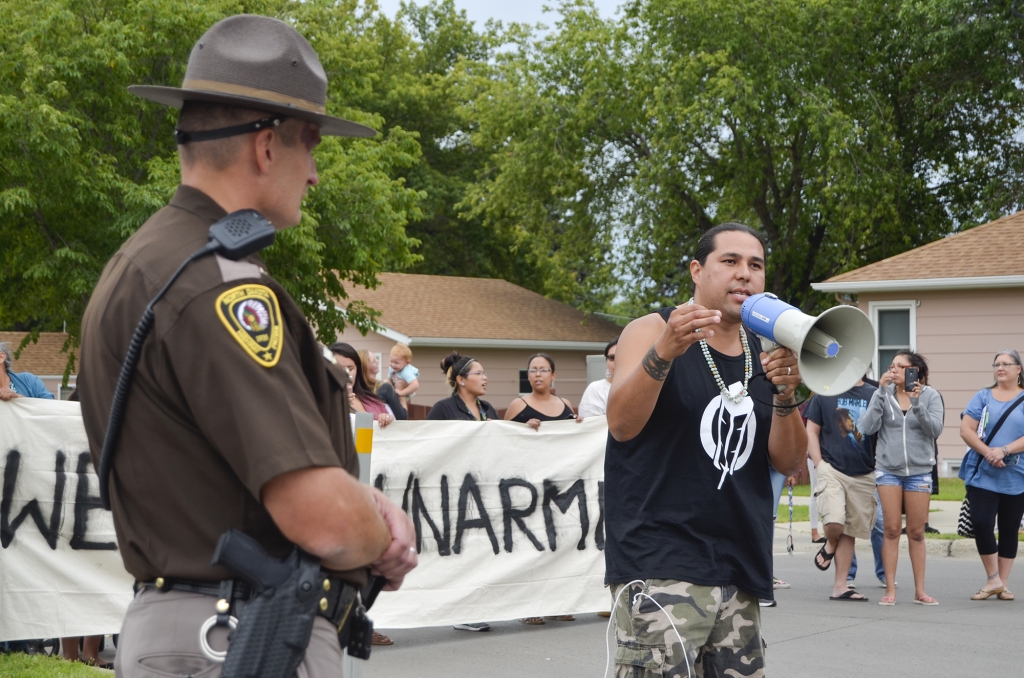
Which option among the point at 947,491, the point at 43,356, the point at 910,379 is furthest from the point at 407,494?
the point at 43,356

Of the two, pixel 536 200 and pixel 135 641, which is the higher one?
pixel 536 200

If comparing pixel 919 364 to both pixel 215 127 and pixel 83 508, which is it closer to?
pixel 83 508

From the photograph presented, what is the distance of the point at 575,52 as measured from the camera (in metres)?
28.9

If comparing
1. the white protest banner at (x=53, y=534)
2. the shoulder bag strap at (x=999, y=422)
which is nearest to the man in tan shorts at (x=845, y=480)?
the shoulder bag strap at (x=999, y=422)

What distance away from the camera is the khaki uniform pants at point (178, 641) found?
198 cm

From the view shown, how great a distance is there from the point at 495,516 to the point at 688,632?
4.73 meters

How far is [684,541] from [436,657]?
419 cm

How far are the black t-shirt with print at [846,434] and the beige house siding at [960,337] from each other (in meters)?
11.1

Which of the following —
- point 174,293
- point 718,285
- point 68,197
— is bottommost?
point 174,293

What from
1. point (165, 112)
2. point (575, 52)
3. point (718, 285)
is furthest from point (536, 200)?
point (718, 285)

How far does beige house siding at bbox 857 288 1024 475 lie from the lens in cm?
1966

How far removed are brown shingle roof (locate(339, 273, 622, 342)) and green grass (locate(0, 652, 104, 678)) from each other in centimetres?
2306

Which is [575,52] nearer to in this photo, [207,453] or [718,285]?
[718,285]

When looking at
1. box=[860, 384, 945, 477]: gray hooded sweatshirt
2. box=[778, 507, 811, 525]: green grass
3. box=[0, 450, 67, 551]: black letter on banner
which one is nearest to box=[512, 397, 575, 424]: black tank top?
box=[860, 384, 945, 477]: gray hooded sweatshirt
